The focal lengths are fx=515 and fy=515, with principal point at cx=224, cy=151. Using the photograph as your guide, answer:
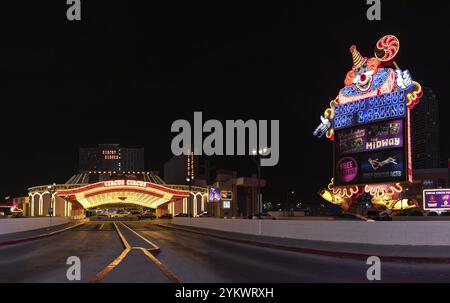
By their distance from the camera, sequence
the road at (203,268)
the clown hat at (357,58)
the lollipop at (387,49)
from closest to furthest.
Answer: the road at (203,268) → the lollipop at (387,49) → the clown hat at (357,58)

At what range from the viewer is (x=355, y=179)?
6197 centimetres

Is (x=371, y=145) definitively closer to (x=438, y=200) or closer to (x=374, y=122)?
(x=374, y=122)

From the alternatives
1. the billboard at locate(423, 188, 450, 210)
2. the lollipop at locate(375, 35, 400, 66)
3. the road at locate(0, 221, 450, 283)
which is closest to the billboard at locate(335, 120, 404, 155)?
the lollipop at locate(375, 35, 400, 66)

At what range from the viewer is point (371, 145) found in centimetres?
5931

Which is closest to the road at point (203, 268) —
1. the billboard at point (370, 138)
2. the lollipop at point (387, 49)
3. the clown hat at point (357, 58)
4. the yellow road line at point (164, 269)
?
the yellow road line at point (164, 269)

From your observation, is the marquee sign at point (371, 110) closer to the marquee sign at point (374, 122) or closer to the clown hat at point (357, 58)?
the marquee sign at point (374, 122)

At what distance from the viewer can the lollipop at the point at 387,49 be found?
58.2 m

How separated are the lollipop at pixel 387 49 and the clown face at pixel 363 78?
6.47 ft

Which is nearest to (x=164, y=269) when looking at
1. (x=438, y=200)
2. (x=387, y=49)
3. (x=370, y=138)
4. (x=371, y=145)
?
(x=371, y=145)

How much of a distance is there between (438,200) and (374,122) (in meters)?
15.7

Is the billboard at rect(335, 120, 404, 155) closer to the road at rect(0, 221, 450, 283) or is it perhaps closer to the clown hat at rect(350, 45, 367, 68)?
the clown hat at rect(350, 45, 367, 68)

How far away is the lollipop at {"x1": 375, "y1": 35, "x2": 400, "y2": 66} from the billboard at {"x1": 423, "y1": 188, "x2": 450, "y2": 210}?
1918cm
